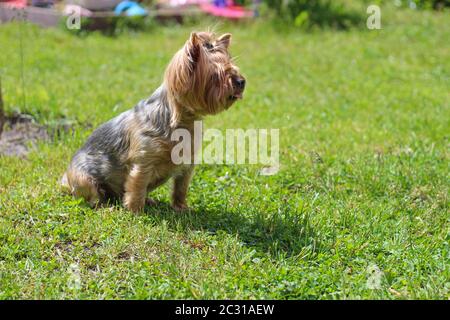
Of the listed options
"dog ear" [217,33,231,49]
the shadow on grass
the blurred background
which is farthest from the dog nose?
the blurred background

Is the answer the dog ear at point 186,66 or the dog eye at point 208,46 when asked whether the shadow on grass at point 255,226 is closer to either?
the dog ear at point 186,66

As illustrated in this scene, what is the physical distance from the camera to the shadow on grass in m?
4.38

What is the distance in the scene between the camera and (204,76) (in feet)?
14.3

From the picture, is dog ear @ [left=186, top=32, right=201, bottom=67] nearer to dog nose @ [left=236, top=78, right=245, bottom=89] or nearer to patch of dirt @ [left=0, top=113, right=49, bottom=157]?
dog nose @ [left=236, top=78, right=245, bottom=89]

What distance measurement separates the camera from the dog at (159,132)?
14.3 ft

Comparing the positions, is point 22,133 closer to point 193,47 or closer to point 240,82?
point 193,47

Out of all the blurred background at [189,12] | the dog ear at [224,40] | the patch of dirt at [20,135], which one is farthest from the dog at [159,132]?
the blurred background at [189,12]

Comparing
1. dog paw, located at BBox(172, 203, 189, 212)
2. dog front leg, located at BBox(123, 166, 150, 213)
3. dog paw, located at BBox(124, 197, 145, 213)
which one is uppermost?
dog front leg, located at BBox(123, 166, 150, 213)

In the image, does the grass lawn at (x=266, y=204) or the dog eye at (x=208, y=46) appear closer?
the grass lawn at (x=266, y=204)

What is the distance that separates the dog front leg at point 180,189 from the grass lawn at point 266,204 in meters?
0.14

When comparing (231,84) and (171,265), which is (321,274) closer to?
(171,265)

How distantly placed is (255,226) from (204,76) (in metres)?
1.23

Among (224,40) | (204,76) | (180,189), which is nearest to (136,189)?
(180,189)

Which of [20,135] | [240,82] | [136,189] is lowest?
[20,135]
